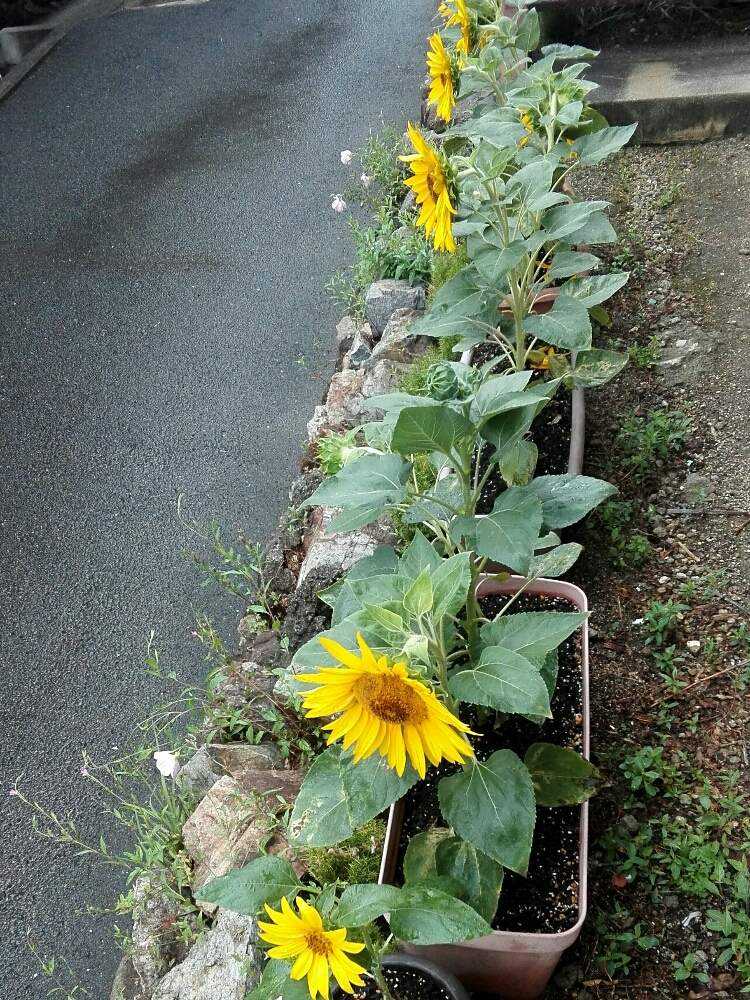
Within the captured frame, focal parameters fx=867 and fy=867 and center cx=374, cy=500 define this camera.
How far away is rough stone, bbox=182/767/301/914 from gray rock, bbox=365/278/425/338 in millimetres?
1871

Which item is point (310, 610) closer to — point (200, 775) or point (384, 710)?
point (200, 775)

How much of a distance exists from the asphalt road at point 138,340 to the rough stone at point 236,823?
0.51 m

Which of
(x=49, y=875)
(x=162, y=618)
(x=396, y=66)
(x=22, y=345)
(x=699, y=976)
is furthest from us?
(x=396, y=66)

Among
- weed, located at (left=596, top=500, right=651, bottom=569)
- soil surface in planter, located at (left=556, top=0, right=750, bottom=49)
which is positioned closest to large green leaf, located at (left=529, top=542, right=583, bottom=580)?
weed, located at (left=596, top=500, right=651, bottom=569)

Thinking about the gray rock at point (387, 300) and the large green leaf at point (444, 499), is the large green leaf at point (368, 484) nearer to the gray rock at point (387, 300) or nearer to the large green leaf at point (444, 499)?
the large green leaf at point (444, 499)

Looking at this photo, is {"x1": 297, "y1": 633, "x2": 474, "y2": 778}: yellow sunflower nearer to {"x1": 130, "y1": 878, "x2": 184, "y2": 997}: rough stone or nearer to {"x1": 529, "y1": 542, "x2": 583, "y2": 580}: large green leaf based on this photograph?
{"x1": 529, "y1": 542, "x2": 583, "y2": 580}: large green leaf

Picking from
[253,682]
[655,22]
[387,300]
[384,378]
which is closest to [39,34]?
[655,22]

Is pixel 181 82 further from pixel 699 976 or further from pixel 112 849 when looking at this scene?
pixel 699 976

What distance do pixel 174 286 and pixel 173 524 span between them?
174 centimetres

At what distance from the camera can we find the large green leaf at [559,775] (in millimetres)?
1397

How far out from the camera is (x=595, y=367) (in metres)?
2.03

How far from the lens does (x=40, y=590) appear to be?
3.12 m

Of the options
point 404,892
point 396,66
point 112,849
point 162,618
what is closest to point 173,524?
point 162,618

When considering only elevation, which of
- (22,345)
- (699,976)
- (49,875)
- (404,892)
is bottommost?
(49,875)
